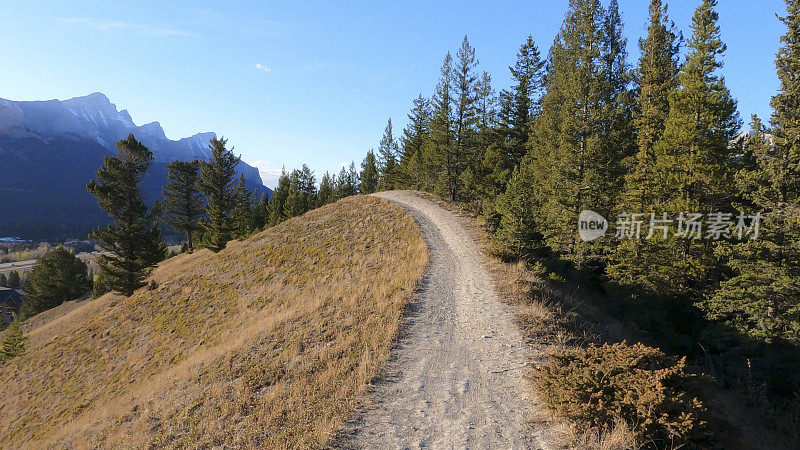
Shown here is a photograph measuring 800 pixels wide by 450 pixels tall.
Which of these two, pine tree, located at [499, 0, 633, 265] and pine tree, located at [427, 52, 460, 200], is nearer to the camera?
pine tree, located at [499, 0, 633, 265]

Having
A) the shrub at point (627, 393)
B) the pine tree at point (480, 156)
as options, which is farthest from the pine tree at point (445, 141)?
the shrub at point (627, 393)

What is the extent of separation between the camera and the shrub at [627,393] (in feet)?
18.4

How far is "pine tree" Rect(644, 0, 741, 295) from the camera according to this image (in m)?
17.1

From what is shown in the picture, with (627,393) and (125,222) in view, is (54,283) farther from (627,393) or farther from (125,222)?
(627,393)

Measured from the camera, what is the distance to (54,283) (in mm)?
55594

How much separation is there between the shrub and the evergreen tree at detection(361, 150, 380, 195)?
62.0 metres

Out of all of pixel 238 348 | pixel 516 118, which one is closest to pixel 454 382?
pixel 238 348

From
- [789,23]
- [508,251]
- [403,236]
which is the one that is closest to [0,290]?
[403,236]

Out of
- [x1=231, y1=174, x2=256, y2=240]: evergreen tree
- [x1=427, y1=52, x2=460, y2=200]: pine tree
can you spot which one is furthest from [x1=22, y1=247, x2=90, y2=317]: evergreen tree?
[x1=427, y1=52, x2=460, y2=200]: pine tree

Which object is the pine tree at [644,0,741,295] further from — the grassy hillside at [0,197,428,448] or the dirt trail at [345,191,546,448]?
Result: the grassy hillside at [0,197,428,448]

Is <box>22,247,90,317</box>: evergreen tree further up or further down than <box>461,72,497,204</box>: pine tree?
further down

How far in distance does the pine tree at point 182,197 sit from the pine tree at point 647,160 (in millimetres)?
47718

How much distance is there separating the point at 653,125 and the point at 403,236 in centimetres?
1765

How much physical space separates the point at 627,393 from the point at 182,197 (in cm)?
5365
